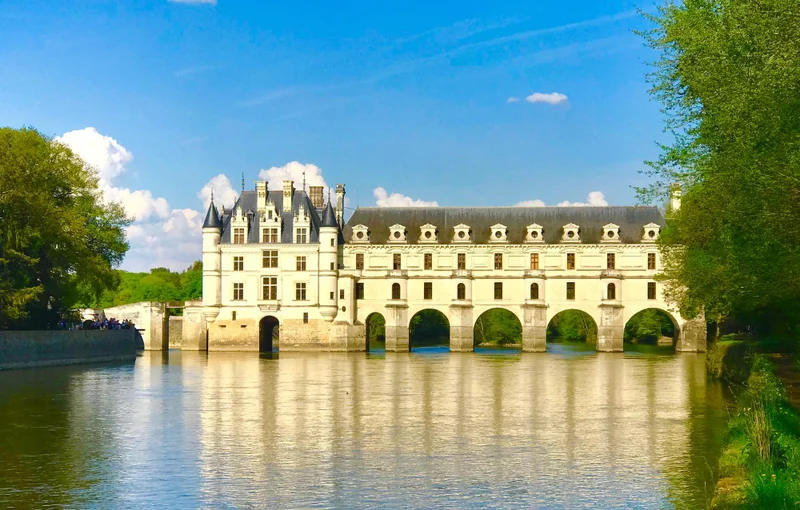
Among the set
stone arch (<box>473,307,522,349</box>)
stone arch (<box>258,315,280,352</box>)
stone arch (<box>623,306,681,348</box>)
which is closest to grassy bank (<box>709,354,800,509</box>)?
stone arch (<box>258,315,280,352</box>)

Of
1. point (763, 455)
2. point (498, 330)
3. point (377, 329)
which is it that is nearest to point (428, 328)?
point (377, 329)

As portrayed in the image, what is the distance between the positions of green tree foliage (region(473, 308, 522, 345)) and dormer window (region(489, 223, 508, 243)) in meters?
13.8

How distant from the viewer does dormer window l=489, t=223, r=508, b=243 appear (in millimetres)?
64062

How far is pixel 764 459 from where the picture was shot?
1212 centimetres

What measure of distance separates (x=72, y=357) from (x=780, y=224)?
37.2 metres

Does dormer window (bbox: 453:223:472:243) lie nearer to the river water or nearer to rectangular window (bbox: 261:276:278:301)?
rectangular window (bbox: 261:276:278:301)

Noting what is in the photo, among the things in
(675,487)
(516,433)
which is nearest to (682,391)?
(516,433)

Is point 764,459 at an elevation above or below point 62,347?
below

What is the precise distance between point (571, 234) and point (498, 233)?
4690 mm

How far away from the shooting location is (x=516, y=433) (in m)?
20.6

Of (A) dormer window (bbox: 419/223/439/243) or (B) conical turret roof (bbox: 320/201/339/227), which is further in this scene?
(A) dormer window (bbox: 419/223/439/243)

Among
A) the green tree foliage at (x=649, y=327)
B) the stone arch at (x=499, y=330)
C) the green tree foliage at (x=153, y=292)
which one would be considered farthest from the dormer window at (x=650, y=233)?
the green tree foliage at (x=153, y=292)

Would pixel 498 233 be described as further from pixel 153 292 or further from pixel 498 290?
pixel 153 292

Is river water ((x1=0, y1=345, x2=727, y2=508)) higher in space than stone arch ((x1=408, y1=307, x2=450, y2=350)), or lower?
lower
